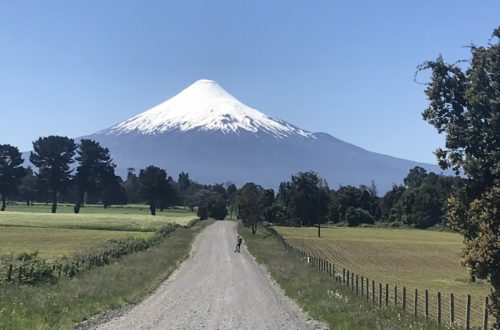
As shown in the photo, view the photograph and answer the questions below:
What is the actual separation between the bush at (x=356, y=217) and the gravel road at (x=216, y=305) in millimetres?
138320

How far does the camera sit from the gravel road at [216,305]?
1852 cm

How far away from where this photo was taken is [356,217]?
174m

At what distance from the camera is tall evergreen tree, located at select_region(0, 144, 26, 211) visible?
481ft

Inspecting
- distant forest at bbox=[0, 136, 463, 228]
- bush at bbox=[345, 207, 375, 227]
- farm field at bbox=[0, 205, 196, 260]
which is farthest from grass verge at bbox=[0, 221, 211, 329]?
bush at bbox=[345, 207, 375, 227]

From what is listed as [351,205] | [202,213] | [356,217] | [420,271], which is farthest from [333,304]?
[351,205]

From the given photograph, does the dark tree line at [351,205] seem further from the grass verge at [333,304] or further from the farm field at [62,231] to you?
the grass verge at [333,304]

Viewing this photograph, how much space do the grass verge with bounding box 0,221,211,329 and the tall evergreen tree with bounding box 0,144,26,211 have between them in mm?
123213

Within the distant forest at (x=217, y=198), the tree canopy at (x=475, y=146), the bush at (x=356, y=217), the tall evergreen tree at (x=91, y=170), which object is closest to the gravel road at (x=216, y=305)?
the tree canopy at (x=475, y=146)

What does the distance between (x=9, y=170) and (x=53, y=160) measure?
11.0 m

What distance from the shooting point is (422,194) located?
6270 inches

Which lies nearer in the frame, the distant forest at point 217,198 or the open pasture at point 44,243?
the open pasture at point 44,243

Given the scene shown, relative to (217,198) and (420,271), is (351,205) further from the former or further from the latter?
(420,271)

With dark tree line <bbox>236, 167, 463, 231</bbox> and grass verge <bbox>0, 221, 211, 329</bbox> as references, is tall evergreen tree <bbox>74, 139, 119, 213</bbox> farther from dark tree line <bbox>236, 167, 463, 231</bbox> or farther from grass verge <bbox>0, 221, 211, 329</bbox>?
grass verge <bbox>0, 221, 211, 329</bbox>

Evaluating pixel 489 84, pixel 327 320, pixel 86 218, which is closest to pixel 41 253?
pixel 327 320
